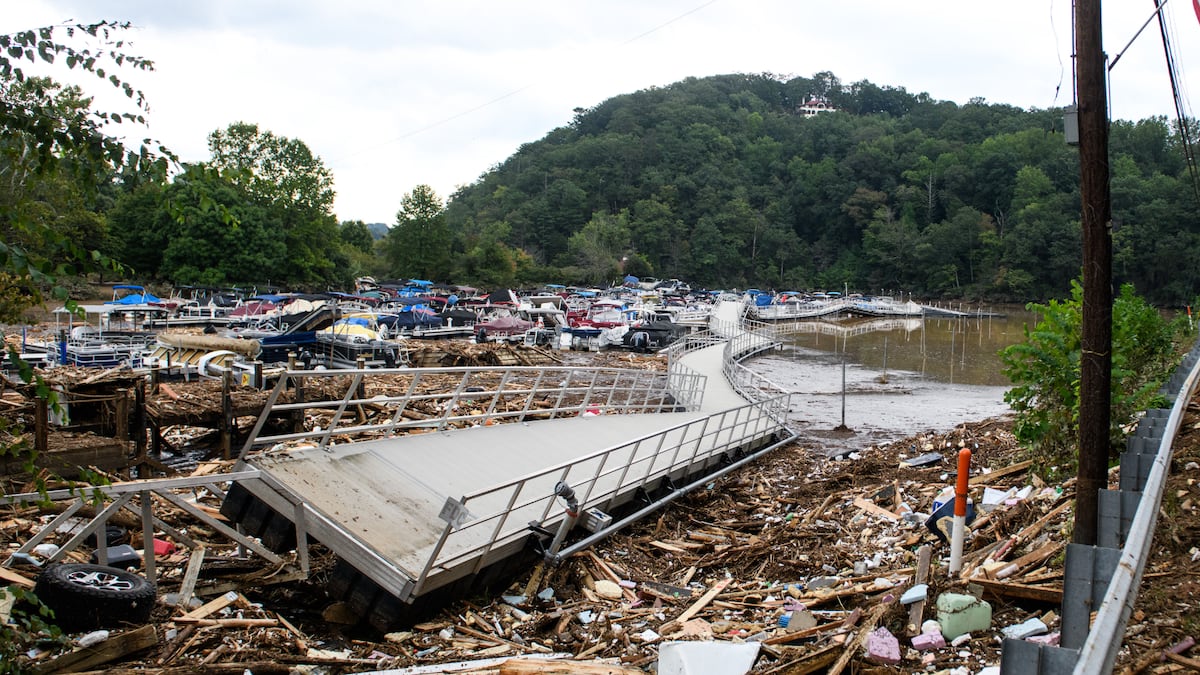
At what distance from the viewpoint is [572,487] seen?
36.4ft

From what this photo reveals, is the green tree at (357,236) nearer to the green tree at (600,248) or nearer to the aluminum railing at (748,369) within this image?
the green tree at (600,248)

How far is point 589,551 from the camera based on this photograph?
34.2 feet

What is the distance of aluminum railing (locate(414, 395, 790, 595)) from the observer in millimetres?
8586

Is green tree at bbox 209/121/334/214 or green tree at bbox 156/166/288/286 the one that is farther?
green tree at bbox 209/121/334/214

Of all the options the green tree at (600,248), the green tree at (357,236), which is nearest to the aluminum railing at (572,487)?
the green tree at (600,248)

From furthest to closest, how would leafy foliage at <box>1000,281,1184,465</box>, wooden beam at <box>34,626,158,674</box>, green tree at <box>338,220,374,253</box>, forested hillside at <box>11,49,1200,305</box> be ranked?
1. green tree at <box>338,220,374,253</box>
2. forested hillside at <box>11,49,1200,305</box>
3. leafy foliage at <box>1000,281,1184,465</box>
4. wooden beam at <box>34,626,158,674</box>

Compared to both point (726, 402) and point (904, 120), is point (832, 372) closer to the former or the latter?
point (726, 402)

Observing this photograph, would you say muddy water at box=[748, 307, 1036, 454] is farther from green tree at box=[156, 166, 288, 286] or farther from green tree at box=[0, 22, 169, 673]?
green tree at box=[156, 166, 288, 286]

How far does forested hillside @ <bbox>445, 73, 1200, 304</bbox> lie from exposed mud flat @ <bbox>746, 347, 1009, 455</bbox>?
69496 mm

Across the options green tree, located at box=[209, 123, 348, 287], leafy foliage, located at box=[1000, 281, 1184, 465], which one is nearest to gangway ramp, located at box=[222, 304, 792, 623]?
leafy foliage, located at box=[1000, 281, 1184, 465]

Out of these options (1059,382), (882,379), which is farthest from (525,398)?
(882,379)

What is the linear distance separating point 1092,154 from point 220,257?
232 ft

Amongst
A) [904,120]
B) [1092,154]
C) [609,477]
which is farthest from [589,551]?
[904,120]

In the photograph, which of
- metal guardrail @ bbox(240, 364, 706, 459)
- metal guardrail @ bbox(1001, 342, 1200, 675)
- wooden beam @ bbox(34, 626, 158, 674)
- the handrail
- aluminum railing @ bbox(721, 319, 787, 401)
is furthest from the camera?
aluminum railing @ bbox(721, 319, 787, 401)
